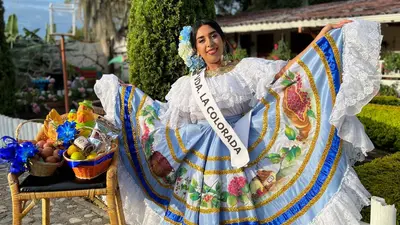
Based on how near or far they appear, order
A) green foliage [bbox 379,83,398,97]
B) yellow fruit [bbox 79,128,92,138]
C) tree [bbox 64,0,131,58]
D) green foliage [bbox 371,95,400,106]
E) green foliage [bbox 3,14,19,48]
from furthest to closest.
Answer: tree [bbox 64,0,131,58] < green foliage [bbox 3,14,19,48] < green foliage [bbox 379,83,398,97] < green foliage [bbox 371,95,400,106] < yellow fruit [bbox 79,128,92,138]

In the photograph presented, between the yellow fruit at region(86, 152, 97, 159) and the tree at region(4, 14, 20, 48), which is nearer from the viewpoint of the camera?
the yellow fruit at region(86, 152, 97, 159)

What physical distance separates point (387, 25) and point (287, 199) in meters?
10.5

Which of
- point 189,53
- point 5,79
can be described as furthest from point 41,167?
point 5,79

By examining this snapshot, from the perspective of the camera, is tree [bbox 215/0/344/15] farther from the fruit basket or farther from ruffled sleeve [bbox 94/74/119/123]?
the fruit basket

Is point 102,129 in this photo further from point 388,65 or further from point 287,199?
point 388,65

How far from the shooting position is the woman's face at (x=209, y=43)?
2793mm

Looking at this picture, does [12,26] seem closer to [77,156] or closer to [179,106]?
[179,106]

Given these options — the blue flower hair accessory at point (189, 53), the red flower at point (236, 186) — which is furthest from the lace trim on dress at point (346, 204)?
the blue flower hair accessory at point (189, 53)

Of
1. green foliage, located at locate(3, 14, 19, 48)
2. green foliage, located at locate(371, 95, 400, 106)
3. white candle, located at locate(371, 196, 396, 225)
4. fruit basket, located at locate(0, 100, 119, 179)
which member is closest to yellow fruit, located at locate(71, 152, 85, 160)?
fruit basket, located at locate(0, 100, 119, 179)

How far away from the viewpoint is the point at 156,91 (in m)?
4.74

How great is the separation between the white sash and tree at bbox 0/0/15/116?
24.1 feet

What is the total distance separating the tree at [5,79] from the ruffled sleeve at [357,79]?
8.14 metres

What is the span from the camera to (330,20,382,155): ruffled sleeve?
2334 mm

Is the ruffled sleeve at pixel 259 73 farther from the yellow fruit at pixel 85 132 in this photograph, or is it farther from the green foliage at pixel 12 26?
the green foliage at pixel 12 26
